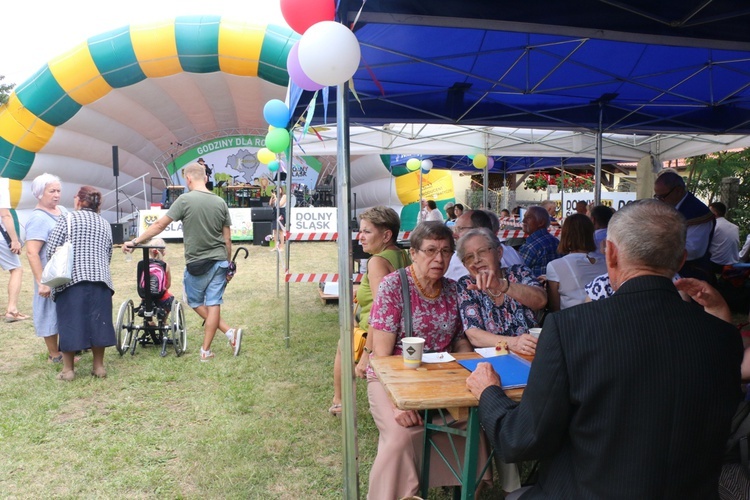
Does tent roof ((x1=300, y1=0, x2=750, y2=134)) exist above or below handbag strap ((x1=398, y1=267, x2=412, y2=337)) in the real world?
above

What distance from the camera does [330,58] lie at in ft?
6.88

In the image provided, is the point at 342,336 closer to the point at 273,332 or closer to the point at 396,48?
the point at 396,48

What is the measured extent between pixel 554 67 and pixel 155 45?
8.78 meters

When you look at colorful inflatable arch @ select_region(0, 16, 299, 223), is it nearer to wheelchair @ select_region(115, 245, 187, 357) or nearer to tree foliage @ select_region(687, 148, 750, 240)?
wheelchair @ select_region(115, 245, 187, 357)

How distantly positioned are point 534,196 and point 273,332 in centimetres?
2324

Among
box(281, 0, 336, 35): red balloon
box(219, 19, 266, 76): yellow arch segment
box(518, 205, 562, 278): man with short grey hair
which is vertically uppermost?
box(219, 19, 266, 76): yellow arch segment

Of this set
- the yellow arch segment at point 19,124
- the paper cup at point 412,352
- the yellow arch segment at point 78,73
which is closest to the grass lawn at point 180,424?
the paper cup at point 412,352

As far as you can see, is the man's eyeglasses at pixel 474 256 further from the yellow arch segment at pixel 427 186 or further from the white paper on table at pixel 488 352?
the yellow arch segment at pixel 427 186

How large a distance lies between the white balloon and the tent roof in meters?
0.70

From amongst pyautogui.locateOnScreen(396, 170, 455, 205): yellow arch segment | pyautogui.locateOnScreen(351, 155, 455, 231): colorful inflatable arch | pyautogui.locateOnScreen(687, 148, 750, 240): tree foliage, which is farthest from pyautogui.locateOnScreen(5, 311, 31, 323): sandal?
pyautogui.locateOnScreen(396, 170, 455, 205): yellow arch segment

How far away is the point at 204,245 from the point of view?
5012 mm

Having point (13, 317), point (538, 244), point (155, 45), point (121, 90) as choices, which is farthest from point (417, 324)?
point (121, 90)

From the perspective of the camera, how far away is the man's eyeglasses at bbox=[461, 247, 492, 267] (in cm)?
273

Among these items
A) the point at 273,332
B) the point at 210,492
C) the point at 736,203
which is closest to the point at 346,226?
the point at 210,492
